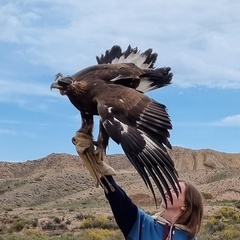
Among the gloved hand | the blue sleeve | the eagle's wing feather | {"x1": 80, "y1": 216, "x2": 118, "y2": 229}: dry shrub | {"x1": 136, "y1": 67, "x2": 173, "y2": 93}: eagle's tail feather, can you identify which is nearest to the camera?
the eagle's wing feather

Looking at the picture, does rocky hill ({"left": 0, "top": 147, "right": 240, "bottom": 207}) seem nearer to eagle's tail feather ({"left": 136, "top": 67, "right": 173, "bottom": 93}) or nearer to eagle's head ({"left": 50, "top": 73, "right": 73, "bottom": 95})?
eagle's tail feather ({"left": 136, "top": 67, "right": 173, "bottom": 93})

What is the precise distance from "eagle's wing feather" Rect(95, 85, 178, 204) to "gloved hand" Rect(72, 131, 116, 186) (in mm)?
138

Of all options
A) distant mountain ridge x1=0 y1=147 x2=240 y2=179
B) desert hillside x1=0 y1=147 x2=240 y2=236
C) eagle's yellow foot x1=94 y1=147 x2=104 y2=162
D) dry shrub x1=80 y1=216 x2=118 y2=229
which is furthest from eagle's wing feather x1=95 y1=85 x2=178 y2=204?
distant mountain ridge x1=0 y1=147 x2=240 y2=179

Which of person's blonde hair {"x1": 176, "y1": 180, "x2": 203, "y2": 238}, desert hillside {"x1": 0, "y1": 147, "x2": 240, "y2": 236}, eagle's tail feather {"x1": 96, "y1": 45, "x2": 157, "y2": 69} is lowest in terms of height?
person's blonde hair {"x1": 176, "y1": 180, "x2": 203, "y2": 238}

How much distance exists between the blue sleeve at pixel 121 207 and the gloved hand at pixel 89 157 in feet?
0.19

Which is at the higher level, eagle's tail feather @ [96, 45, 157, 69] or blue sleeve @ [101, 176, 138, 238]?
eagle's tail feather @ [96, 45, 157, 69]

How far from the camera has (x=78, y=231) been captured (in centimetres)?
2347

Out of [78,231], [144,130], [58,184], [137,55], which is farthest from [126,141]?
[58,184]

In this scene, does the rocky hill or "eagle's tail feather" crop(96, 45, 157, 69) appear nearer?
"eagle's tail feather" crop(96, 45, 157, 69)

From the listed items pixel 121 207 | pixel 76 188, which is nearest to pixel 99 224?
pixel 121 207

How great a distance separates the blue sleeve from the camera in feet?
12.9

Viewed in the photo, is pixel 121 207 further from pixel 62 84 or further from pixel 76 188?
pixel 76 188

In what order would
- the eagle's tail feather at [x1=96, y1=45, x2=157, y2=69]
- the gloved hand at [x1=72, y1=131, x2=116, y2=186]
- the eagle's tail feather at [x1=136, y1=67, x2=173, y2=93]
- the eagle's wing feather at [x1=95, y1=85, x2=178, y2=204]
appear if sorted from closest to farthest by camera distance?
1. the eagle's wing feather at [x1=95, y1=85, x2=178, y2=204]
2. the gloved hand at [x1=72, y1=131, x2=116, y2=186]
3. the eagle's tail feather at [x1=136, y1=67, x2=173, y2=93]
4. the eagle's tail feather at [x1=96, y1=45, x2=157, y2=69]

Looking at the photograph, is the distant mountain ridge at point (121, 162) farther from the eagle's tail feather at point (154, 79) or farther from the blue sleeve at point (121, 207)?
the blue sleeve at point (121, 207)
